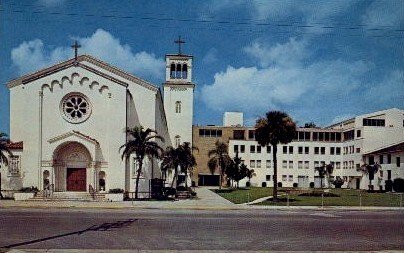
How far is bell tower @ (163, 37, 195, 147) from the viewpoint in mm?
77613

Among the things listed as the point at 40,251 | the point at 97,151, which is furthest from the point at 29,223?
the point at 97,151

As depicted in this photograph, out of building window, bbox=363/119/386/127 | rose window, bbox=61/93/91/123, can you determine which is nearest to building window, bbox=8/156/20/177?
rose window, bbox=61/93/91/123

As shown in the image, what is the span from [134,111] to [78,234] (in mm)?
33799

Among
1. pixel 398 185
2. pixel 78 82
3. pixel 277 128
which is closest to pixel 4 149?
pixel 78 82

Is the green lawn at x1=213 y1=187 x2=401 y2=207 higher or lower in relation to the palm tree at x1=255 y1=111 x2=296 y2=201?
lower

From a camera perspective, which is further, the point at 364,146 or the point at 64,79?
the point at 364,146

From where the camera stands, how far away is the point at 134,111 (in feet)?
166

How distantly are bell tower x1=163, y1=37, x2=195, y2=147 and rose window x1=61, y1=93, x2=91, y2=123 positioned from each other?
31124mm

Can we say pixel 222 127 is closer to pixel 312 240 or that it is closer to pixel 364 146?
pixel 364 146

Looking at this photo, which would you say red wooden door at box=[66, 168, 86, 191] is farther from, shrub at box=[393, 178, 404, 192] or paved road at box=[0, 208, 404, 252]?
shrub at box=[393, 178, 404, 192]

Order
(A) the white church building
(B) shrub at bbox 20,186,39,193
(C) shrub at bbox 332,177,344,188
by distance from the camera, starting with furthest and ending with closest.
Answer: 1. (C) shrub at bbox 332,177,344,188
2. (A) the white church building
3. (B) shrub at bbox 20,186,39,193

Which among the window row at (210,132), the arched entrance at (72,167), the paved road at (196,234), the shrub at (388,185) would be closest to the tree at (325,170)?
the shrub at (388,185)

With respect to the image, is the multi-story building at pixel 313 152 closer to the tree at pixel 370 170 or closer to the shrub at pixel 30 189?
the tree at pixel 370 170

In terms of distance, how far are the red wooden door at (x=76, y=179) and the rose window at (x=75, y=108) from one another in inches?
203
